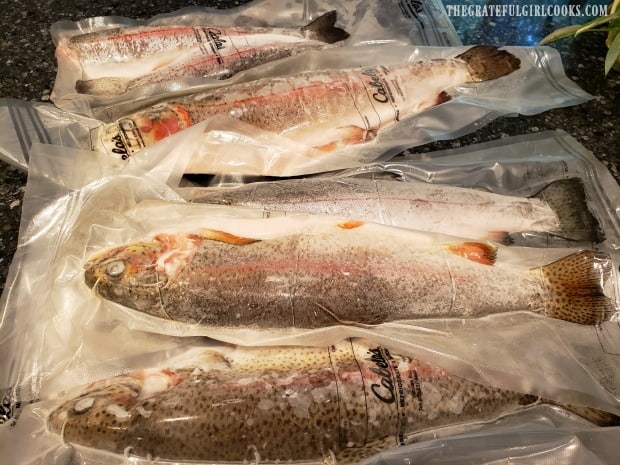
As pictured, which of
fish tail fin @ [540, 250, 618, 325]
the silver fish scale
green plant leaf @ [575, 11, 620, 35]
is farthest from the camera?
green plant leaf @ [575, 11, 620, 35]

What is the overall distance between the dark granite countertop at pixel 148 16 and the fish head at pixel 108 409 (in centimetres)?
74

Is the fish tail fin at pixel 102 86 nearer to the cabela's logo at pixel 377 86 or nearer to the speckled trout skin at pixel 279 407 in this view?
the cabela's logo at pixel 377 86

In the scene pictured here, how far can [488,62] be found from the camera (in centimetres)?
208

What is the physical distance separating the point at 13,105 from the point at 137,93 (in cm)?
45

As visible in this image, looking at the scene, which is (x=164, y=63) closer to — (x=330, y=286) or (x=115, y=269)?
(x=115, y=269)

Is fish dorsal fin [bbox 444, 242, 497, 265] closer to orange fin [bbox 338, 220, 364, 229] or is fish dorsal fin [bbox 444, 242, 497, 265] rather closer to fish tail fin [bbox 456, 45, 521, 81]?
orange fin [bbox 338, 220, 364, 229]

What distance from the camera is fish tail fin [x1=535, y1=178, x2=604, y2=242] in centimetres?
157

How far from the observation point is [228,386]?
1169 millimetres

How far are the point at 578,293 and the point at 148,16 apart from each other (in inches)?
86.9

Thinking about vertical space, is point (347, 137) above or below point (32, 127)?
below

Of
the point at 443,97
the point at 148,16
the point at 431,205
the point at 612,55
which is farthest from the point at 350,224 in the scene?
the point at 148,16

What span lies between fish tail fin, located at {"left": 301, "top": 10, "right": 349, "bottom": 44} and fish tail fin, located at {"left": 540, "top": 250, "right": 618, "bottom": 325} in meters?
1.43

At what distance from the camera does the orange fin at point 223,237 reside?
1344mm

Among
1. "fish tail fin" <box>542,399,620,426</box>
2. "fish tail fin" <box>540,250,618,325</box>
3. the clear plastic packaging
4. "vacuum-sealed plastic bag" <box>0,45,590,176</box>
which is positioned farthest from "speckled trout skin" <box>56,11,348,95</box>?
"fish tail fin" <box>542,399,620,426</box>
